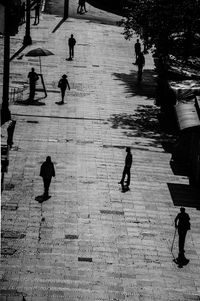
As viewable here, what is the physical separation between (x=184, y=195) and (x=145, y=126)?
9403 millimetres

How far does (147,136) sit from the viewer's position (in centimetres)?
3247

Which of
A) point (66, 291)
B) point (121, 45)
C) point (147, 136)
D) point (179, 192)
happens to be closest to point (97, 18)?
point (121, 45)

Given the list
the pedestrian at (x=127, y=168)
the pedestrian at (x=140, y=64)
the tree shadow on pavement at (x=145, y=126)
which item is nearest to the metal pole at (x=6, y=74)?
the tree shadow on pavement at (x=145, y=126)

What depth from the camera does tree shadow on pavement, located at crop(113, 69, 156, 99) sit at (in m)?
40.3

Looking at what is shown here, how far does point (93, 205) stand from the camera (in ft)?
76.6

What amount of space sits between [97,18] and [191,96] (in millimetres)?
27393

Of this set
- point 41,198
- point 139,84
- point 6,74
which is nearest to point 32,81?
point 6,74

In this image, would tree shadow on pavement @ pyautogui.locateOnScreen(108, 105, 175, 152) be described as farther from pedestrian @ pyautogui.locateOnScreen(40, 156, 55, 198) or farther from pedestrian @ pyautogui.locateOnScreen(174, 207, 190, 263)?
pedestrian @ pyautogui.locateOnScreen(174, 207, 190, 263)

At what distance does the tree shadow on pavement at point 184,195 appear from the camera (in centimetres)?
2425

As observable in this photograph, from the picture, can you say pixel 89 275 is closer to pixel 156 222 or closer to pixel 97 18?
pixel 156 222

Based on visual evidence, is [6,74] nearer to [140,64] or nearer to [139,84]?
[140,64]

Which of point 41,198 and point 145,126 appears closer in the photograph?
point 41,198

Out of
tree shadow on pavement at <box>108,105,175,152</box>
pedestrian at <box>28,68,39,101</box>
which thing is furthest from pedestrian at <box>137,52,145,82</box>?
pedestrian at <box>28,68,39,101</box>

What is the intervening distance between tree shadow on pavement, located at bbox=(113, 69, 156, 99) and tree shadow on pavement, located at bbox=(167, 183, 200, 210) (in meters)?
14.4
